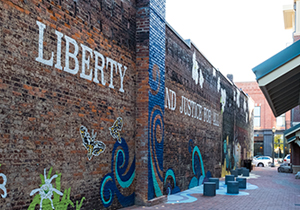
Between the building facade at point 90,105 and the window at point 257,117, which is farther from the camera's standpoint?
the window at point 257,117

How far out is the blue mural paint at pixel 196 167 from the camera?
14859mm

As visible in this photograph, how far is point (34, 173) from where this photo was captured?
6.12 m

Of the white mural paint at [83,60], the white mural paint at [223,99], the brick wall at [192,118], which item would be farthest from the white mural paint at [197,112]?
the white mural paint at [83,60]

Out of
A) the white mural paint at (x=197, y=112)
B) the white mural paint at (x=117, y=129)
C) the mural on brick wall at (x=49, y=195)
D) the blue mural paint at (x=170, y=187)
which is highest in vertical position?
the white mural paint at (x=197, y=112)

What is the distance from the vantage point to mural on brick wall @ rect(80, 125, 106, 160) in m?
7.57

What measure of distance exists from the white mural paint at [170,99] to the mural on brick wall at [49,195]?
595cm

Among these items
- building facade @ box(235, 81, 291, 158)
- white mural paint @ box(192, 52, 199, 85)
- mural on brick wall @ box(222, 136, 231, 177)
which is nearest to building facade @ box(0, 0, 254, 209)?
white mural paint @ box(192, 52, 199, 85)

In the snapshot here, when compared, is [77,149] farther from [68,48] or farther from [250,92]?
[250,92]

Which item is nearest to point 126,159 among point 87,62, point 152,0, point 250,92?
point 87,62

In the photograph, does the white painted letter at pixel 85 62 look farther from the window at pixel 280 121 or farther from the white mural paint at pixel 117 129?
the window at pixel 280 121

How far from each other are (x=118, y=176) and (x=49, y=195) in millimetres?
2764

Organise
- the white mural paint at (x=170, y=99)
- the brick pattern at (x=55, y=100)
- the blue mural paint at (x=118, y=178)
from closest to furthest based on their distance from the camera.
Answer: the brick pattern at (x=55, y=100), the blue mural paint at (x=118, y=178), the white mural paint at (x=170, y=99)

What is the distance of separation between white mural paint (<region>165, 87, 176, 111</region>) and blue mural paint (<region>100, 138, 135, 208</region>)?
313 centimetres

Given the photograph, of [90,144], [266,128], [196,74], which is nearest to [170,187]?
[90,144]
